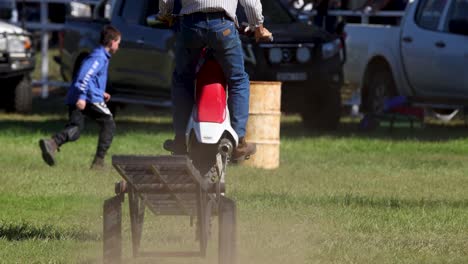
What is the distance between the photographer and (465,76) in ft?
64.6

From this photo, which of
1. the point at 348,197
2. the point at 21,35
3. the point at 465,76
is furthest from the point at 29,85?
the point at 348,197

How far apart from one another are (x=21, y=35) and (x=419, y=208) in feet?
41.6

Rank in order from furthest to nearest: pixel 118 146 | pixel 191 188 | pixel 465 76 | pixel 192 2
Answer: pixel 465 76
pixel 118 146
pixel 192 2
pixel 191 188

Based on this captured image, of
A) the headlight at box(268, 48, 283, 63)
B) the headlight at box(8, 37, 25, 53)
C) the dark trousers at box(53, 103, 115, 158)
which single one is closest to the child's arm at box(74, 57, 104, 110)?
the dark trousers at box(53, 103, 115, 158)

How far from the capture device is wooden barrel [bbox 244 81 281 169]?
15383 millimetres

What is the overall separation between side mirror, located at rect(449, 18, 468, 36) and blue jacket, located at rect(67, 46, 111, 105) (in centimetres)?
642

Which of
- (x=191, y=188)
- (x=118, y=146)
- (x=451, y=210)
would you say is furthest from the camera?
(x=118, y=146)

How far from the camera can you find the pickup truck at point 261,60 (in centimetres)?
1947

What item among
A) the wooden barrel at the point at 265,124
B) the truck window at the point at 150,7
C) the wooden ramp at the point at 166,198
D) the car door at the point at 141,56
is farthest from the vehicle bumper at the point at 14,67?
the wooden ramp at the point at 166,198

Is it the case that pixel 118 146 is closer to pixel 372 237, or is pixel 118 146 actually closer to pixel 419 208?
pixel 419 208

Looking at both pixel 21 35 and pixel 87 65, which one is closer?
pixel 87 65

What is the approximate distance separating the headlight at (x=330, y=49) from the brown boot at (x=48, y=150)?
18.9ft

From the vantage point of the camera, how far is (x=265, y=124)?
15.7 m

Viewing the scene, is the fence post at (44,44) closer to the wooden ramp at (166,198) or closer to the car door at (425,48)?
the car door at (425,48)
